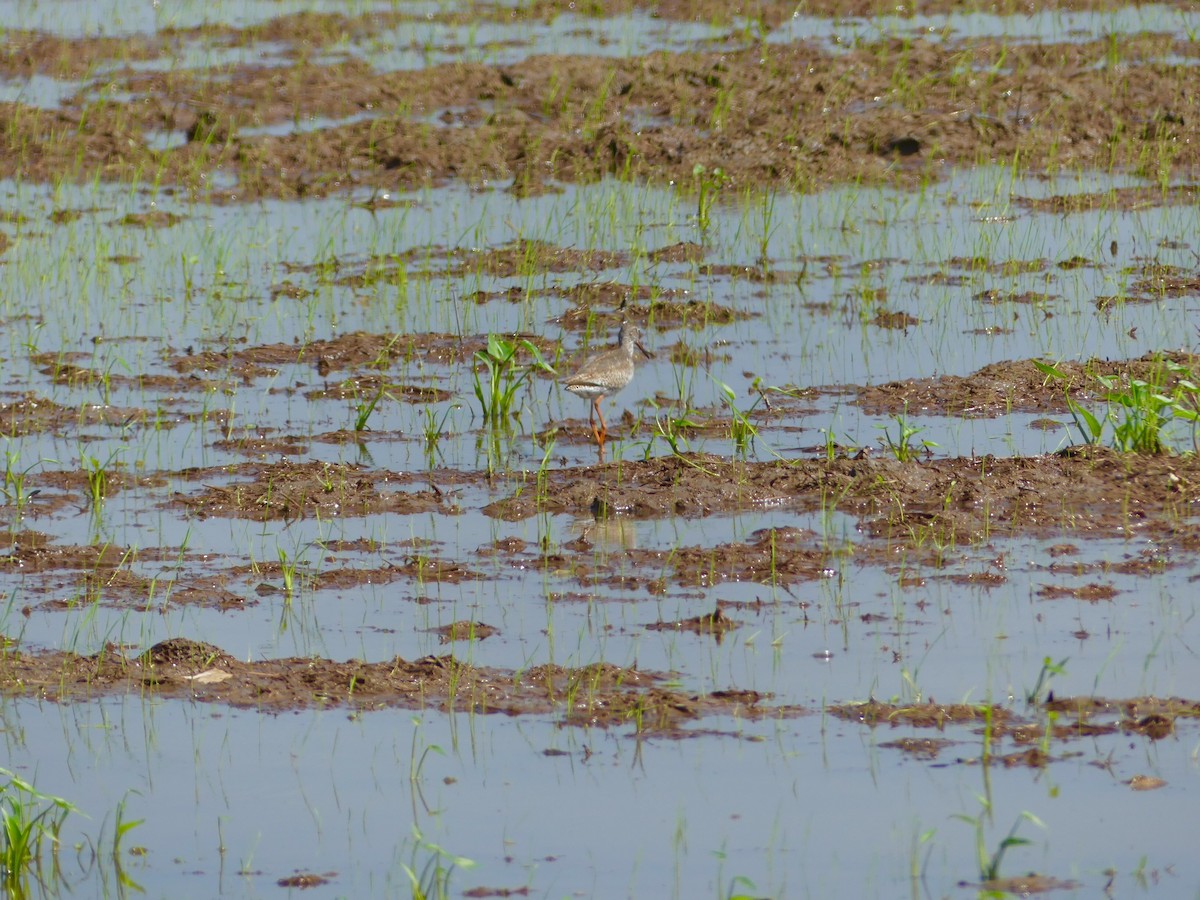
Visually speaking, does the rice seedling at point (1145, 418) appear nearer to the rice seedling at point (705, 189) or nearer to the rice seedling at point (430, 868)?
the rice seedling at point (430, 868)

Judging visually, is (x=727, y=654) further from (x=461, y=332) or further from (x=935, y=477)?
(x=461, y=332)

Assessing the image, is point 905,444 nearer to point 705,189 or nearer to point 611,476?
point 611,476

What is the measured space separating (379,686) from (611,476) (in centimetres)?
244

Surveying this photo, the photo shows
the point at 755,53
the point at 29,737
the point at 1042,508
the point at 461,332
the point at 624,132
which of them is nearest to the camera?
the point at 29,737

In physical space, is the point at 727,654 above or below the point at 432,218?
below

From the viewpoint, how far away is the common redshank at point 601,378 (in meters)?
9.83

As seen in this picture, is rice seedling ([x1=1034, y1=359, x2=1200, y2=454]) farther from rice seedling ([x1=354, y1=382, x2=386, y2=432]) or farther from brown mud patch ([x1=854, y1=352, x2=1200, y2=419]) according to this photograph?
rice seedling ([x1=354, y1=382, x2=386, y2=432])

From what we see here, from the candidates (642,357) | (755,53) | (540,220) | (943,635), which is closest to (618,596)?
(943,635)

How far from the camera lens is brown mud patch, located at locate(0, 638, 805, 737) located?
6.40 metres

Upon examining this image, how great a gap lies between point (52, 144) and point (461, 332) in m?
6.23

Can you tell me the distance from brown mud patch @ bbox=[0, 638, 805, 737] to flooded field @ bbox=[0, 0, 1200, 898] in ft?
0.07

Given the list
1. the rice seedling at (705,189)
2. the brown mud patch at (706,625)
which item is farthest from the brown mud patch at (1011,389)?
the rice seedling at (705,189)

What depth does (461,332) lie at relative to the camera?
11727 millimetres

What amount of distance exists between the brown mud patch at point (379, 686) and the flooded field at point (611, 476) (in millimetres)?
20
